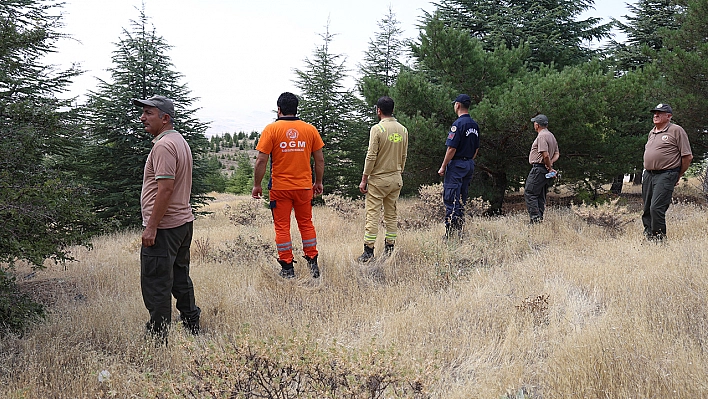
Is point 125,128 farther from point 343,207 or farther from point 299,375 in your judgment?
point 299,375

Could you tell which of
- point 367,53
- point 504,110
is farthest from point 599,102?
point 367,53

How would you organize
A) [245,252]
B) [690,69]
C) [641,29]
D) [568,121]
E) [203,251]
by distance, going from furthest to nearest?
[641,29]
[690,69]
[568,121]
[203,251]
[245,252]

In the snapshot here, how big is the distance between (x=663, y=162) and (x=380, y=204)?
3828mm

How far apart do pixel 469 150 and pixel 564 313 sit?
3282 millimetres

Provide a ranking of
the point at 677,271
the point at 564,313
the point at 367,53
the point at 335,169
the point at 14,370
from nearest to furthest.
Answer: the point at 14,370
the point at 564,313
the point at 677,271
the point at 335,169
the point at 367,53

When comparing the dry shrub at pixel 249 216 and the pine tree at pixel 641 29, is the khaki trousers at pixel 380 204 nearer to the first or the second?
the dry shrub at pixel 249 216

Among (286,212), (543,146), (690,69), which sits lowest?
(286,212)

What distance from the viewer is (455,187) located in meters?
6.62

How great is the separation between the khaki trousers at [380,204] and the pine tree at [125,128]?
326 inches

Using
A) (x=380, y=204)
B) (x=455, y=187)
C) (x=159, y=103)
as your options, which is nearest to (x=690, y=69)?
(x=455, y=187)

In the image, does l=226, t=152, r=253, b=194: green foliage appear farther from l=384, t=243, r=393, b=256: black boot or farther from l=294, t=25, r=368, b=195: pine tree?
l=384, t=243, r=393, b=256: black boot

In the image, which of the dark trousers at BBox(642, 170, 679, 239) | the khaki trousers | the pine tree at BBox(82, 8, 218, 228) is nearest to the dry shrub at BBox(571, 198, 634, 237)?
the dark trousers at BBox(642, 170, 679, 239)

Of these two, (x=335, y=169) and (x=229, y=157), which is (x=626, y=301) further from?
(x=229, y=157)

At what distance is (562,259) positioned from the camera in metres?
5.37
